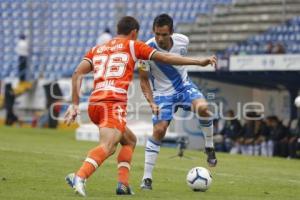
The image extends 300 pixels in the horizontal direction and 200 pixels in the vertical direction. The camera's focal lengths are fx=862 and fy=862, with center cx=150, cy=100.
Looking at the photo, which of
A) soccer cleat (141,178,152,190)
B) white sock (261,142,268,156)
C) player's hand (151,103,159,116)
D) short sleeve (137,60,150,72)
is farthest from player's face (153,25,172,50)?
white sock (261,142,268,156)

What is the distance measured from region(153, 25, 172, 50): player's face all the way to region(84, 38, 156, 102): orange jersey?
43.8 inches

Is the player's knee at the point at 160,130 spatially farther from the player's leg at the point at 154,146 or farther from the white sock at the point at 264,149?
the white sock at the point at 264,149

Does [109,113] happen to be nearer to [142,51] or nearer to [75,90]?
[75,90]

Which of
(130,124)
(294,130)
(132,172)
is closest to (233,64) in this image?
(294,130)

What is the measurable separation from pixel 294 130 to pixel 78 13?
Answer: 38.9 feet

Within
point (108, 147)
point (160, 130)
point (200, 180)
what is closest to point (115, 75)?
point (108, 147)

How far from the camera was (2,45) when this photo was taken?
30125 mm

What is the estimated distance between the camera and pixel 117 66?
365 inches

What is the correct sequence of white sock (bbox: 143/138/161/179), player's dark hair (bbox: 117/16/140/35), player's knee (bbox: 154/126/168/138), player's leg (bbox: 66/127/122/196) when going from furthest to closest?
player's knee (bbox: 154/126/168/138) → white sock (bbox: 143/138/161/179) → player's dark hair (bbox: 117/16/140/35) → player's leg (bbox: 66/127/122/196)

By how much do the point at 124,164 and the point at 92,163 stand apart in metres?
0.71

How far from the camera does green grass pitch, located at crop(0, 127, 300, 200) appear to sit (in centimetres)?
964

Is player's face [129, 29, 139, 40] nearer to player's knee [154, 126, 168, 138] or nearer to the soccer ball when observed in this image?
player's knee [154, 126, 168, 138]

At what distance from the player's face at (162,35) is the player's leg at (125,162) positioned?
1444mm

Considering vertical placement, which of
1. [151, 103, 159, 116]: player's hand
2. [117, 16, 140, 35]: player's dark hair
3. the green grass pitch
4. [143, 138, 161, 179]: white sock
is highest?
[117, 16, 140, 35]: player's dark hair
